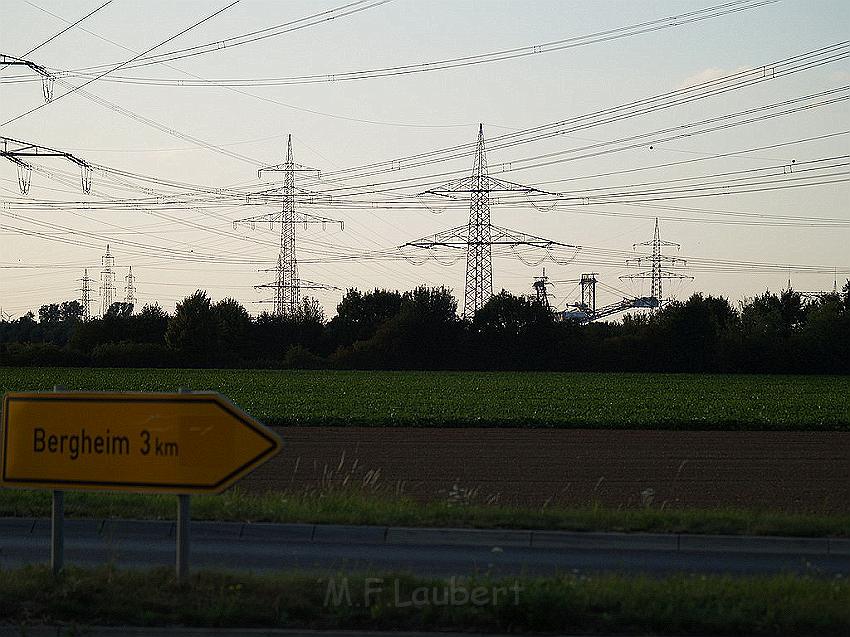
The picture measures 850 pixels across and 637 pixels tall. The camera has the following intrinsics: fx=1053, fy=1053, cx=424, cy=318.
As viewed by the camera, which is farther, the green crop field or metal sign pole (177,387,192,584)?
the green crop field

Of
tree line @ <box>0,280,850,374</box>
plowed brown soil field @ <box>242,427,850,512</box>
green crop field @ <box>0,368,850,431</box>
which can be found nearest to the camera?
plowed brown soil field @ <box>242,427,850,512</box>

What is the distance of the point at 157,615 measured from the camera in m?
7.26

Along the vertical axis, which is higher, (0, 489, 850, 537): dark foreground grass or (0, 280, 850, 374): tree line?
(0, 280, 850, 374): tree line

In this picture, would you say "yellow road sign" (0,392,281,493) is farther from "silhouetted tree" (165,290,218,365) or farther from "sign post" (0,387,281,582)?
"silhouetted tree" (165,290,218,365)

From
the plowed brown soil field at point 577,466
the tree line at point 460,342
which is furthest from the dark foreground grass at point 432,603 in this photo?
the tree line at point 460,342

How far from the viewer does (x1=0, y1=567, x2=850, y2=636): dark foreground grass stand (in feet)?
23.3

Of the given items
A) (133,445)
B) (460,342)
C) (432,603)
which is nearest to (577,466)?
(432,603)

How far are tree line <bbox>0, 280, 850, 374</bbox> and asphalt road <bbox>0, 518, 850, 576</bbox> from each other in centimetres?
7467

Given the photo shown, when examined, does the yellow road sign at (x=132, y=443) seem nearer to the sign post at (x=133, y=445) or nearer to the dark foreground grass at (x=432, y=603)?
the sign post at (x=133, y=445)

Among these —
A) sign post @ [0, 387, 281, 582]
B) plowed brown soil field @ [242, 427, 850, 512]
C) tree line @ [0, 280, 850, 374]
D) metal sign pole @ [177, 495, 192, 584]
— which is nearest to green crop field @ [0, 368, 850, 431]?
plowed brown soil field @ [242, 427, 850, 512]

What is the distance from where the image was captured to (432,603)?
24.5ft

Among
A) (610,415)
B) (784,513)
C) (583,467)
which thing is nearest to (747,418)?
(610,415)

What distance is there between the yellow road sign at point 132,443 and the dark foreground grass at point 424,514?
4757mm

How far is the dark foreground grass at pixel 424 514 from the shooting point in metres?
12.2
